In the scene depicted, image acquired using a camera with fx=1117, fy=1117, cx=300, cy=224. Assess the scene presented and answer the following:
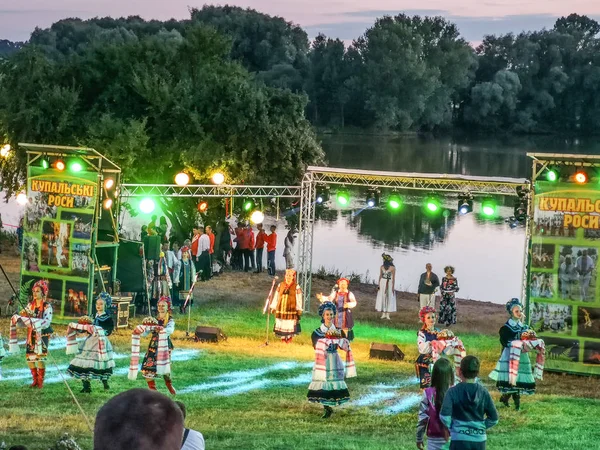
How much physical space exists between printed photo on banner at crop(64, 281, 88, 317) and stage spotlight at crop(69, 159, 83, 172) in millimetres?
2208

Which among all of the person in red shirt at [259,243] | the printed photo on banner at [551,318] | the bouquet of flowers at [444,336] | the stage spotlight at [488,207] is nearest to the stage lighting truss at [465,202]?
the stage spotlight at [488,207]

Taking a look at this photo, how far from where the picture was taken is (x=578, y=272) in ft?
63.2

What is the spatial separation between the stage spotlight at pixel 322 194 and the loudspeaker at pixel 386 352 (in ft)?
16.7

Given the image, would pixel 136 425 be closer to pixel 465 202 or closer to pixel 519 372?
pixel 519 372

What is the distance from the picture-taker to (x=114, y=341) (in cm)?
2062

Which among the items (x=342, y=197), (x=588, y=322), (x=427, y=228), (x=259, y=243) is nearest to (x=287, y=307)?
(x=342, y=197)

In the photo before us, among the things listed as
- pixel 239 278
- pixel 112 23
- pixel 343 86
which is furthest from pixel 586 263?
pixel 112 23

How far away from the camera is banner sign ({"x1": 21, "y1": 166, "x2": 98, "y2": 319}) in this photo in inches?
849

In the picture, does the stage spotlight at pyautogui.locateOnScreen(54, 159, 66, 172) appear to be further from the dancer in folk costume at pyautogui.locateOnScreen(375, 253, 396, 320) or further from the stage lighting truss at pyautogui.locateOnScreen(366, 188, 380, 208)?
the dancer in folk costume at pyautogui.locateOnScreen(375, 253, 396, 320)

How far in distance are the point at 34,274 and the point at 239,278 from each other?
7.78 meters

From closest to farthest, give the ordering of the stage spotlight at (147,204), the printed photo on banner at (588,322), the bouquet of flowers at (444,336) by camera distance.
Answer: the bouquet of flowers at (444,336)
the printed photo on banner at (588,322)
the stage spotlight at (147,204)

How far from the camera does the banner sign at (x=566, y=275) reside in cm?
1909

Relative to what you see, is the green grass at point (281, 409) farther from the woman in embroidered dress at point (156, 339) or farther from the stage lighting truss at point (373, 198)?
the stage lighting truss at point (373, 198)

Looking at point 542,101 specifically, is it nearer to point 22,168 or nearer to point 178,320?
point 22,168
